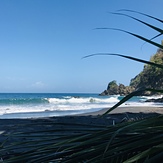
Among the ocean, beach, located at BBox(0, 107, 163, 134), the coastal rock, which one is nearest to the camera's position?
beach, located at BBox(0, 107, 163, 134)

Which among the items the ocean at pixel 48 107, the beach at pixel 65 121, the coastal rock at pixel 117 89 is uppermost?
the coastal rock at pixel 117 89

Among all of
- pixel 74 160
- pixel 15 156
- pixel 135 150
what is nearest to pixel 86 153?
pixel 74 160

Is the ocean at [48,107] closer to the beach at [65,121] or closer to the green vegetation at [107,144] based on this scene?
the beach at [65,121]

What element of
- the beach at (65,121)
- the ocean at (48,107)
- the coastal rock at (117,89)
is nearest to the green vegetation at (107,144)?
the beach at (65,121)

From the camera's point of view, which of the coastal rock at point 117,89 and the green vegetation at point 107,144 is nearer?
the green vegetation at point 107,144

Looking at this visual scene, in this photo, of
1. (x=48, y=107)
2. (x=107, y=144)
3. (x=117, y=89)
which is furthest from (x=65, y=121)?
(x=117, y=89)

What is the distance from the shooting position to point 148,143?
757 millimetres

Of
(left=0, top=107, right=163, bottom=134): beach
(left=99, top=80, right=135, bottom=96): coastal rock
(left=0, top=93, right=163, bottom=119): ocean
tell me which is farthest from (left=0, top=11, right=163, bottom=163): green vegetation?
(left=99, top=80, right=135, bottom=96): coastal rock

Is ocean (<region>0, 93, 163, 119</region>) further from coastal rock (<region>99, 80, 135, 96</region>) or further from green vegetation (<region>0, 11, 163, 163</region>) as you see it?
coastal rock (<region>99, 80, 135, 96</region>)

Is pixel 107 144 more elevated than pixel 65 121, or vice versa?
pixel 107 144

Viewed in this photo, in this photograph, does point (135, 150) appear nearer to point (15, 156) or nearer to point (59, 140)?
point (59, 140)

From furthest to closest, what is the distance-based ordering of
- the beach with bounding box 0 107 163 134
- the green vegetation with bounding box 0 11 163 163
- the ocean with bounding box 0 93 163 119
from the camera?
the ocean with bounding box 0 93 163 119, the beach with bounding box 0 107 163 134, the green vegetation with bounding box 0 11 163 163

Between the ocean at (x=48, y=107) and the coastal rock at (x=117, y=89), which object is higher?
the coastal rock at (x=117, y=89)

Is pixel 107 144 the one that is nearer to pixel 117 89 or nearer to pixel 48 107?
pixel 48 107
